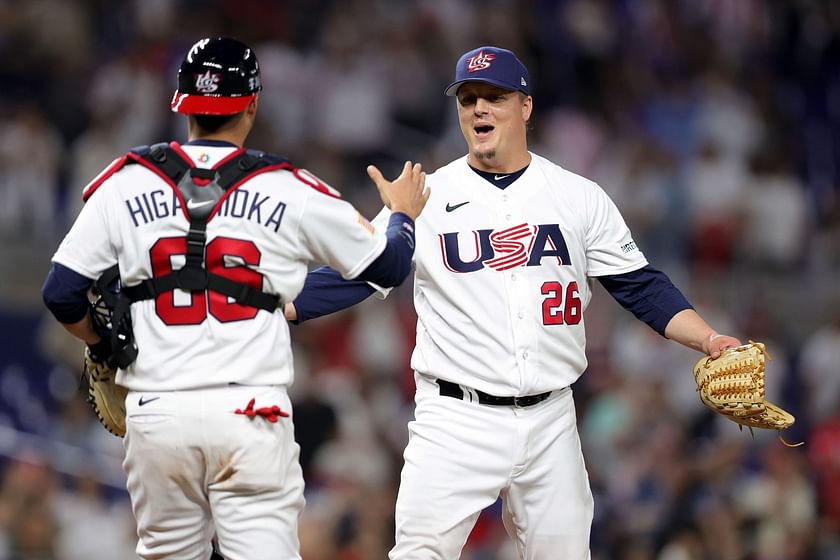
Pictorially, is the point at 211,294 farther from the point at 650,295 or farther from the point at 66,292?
the point at 650,295

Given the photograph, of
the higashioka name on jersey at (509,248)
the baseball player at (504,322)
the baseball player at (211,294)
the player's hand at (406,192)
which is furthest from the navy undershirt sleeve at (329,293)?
the baseball player at (211,294)

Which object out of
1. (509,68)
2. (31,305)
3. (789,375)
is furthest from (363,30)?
(509,68)

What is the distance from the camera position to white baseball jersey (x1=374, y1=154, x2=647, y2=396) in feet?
16.2

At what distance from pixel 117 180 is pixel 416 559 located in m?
1.65

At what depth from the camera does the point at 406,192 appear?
4.66 m

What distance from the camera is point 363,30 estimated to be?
11.8 metres

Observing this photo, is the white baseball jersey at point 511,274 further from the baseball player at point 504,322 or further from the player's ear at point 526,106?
the player's ear at point 526,106

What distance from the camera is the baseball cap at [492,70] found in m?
5.06

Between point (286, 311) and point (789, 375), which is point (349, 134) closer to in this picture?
point (789, 375)

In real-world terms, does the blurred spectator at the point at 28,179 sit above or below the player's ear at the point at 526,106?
below

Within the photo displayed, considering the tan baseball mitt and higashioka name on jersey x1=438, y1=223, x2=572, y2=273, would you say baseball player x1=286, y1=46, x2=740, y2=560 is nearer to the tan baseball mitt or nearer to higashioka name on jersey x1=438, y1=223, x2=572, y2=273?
higashioka name on jersey x1=438, y1=223, x2=572, y2=273

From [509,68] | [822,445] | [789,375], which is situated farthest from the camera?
[789,375]

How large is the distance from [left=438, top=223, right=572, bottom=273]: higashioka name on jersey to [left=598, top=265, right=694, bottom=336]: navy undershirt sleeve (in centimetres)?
27

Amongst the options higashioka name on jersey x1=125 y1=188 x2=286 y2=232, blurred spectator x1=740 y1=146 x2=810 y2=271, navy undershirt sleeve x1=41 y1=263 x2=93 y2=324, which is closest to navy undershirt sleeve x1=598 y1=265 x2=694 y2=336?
higashioka name on jersey x1=125 y1=188 x2=286 y2=232
